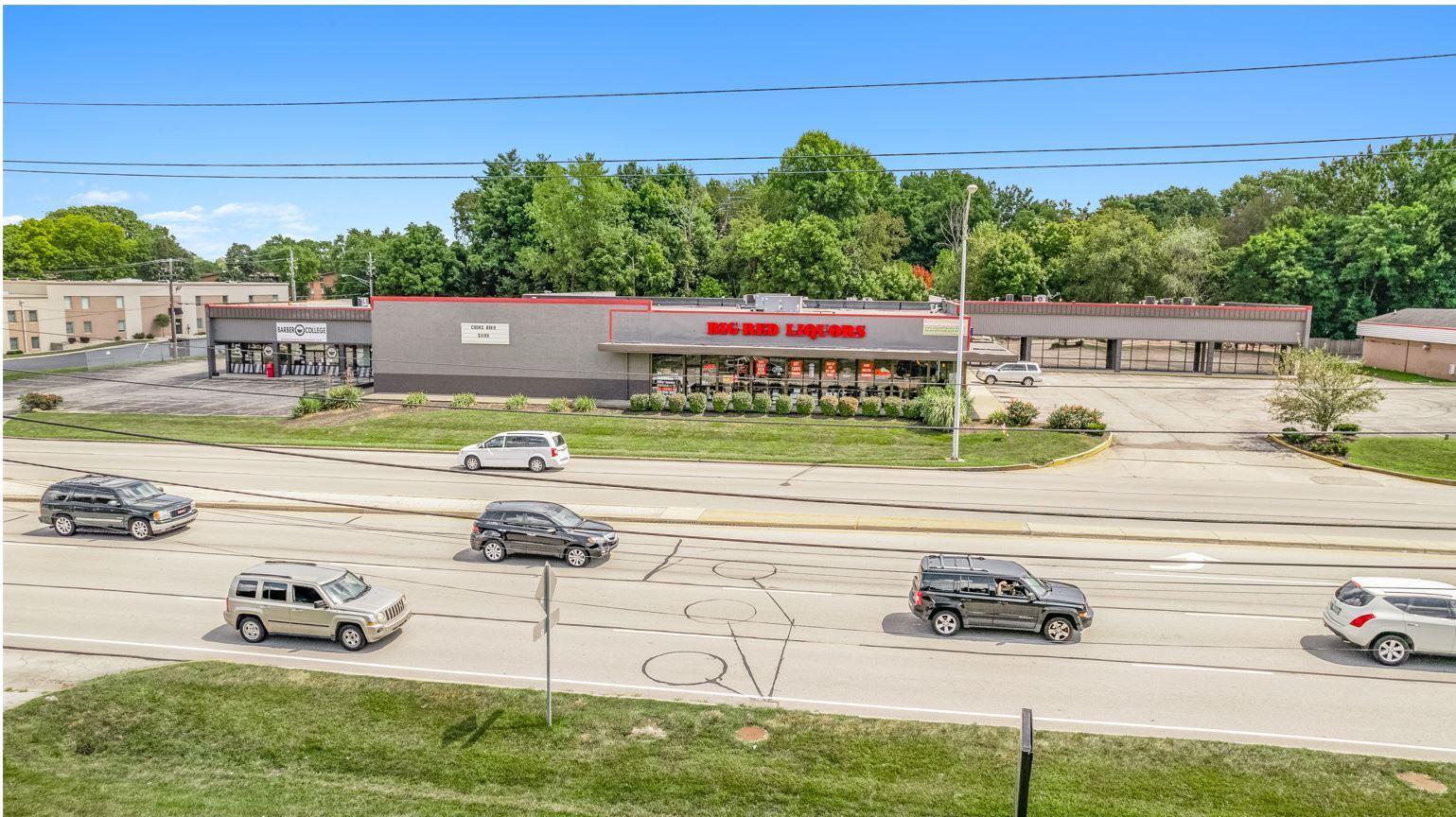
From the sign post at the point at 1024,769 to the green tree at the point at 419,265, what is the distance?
3147 inches

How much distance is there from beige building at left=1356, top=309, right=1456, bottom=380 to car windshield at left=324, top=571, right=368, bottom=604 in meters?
63.8

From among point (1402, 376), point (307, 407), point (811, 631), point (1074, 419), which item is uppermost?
point (1402, 376)

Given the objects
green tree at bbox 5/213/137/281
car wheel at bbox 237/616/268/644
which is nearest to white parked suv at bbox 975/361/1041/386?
car wheel at bbox 237/616/268/644

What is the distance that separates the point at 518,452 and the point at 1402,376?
56779mm

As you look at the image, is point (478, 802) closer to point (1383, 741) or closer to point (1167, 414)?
point (1383, 741)

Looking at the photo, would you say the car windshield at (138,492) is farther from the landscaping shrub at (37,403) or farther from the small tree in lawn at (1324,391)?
the small tree in lawn at (1324,391)

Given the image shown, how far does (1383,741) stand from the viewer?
49.0 feet

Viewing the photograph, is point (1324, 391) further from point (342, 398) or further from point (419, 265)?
point (419, 265)

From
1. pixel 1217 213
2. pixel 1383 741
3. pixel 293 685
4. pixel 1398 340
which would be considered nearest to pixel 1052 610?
pixel 1383 741

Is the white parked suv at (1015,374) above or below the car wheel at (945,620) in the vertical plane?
above

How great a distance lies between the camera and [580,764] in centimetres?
1365

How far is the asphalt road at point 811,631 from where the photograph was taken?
53.4 ft

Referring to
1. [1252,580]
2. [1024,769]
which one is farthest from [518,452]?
[1024,769]

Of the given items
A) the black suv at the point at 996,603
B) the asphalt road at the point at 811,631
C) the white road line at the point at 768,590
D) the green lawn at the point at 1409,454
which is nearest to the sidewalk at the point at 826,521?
the asphalt road at the point at 811,631
